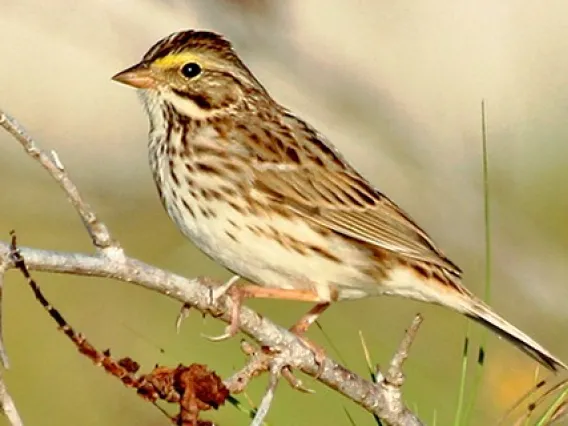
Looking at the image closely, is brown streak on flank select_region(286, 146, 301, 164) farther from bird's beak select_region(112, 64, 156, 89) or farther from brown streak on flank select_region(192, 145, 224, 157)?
bird's beak select_region(112, 64, 156, 89)

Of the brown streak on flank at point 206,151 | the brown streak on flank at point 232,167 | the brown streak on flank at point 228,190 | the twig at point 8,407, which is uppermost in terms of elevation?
the brown streak on flank at point 206,151

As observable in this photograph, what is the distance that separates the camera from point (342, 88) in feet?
15.3

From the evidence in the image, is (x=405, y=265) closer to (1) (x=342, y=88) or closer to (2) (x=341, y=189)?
(2) (x=341, y=189)

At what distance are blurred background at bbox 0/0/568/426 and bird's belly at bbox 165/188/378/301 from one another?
1.10 feet

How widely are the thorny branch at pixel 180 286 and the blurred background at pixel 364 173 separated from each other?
353mm

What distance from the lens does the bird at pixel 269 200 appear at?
487 centimetres

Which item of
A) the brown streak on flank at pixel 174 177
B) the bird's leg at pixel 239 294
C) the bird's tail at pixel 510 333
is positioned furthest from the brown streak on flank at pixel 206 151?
the bird's tail at pixel 510 333

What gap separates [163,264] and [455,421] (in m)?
4.70

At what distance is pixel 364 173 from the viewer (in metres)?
8.82

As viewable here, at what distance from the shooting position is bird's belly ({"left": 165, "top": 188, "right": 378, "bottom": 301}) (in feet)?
15.8

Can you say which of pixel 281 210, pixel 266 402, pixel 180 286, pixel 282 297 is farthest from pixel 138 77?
pixel 266 402

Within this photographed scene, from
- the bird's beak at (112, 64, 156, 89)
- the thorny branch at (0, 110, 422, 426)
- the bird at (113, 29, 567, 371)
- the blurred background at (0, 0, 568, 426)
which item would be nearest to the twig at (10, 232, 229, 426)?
the thorny branch at (0, 110, 422, 426)

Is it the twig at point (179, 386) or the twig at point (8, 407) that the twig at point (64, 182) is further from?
the twig at point (8, 407)

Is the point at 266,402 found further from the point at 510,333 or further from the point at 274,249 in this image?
the point at 510,333
